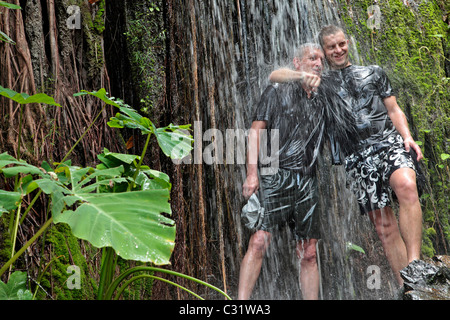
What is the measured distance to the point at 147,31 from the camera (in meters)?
3.85

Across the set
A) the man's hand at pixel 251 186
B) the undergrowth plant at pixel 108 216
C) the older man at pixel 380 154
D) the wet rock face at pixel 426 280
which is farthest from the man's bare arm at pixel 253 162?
the undergrowth plant at pixel 108 216

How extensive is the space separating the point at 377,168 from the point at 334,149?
336 mm

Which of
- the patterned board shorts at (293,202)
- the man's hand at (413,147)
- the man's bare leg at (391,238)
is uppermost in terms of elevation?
the man's hand at (413,147)

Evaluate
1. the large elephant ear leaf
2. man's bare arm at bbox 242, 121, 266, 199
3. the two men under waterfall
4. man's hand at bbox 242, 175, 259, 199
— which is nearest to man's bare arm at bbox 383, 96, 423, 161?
the two men under waterfall

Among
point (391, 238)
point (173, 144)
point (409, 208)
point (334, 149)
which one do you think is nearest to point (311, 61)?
point (334, 149)

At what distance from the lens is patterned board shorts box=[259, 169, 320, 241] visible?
10.5 ft

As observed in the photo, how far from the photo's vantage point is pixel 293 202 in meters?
3.20

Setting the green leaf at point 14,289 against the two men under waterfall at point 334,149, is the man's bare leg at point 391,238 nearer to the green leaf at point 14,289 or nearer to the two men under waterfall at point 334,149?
the two men under waterfall at point 334,149

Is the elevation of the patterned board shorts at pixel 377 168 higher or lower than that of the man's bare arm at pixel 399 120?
lower

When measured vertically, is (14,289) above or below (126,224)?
below

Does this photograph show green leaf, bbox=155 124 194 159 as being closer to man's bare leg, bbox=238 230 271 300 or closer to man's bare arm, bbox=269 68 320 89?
man's bare leg, bbox=238 230 271 300

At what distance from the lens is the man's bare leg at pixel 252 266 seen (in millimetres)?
2928

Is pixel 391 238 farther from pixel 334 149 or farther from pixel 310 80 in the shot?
pixel 310 80
